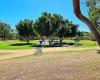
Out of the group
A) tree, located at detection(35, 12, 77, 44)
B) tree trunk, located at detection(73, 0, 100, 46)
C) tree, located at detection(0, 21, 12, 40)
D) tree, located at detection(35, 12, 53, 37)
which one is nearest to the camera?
tree trunk, located at detection(73, 0, 100, 46)

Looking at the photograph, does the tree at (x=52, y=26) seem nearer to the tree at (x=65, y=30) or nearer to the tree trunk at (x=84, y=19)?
the tree at (x=65, y=30)

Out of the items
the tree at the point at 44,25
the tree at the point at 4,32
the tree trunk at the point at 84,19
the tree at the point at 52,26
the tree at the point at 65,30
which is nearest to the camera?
the tree trunk at the point at 84,19

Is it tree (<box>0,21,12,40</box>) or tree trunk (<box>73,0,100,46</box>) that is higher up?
tree (<box>0,21,12,40</box>)

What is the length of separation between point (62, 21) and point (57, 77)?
6152 centimetres

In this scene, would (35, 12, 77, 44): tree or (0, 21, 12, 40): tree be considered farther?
(0, 21, 12, 40): tree

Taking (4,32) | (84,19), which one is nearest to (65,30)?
(84,19)

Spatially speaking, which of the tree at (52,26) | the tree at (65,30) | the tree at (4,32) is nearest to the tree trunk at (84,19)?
the tree at (52,26)

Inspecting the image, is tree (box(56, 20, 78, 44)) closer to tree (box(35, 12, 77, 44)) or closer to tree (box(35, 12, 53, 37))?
tree (box(35, 12, 77, 44))

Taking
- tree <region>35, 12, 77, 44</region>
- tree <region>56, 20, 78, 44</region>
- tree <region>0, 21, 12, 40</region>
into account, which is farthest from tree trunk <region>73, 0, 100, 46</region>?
tree <region>0, 21, 12, 40</region>

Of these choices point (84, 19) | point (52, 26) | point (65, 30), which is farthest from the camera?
point (65, 30)

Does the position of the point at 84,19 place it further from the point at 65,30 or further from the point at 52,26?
the point at 65,30

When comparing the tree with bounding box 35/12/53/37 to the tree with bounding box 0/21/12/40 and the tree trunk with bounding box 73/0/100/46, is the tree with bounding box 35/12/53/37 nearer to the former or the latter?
the tree trunk with bounding box 73/0/100/46

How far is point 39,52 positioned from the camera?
26297 millimetres

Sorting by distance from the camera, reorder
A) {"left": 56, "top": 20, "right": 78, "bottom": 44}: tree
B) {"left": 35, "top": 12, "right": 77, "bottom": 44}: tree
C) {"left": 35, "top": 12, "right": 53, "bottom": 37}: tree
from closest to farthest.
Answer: {"left": 35, "top": 12, "right": 53, "bottom": 37}: tree, {"left": 35, "top": 12, "right": 77, "bottom": 44}: tree, {"left": 56, "top": 20, "right": 78, "bottom": 44}: tree
